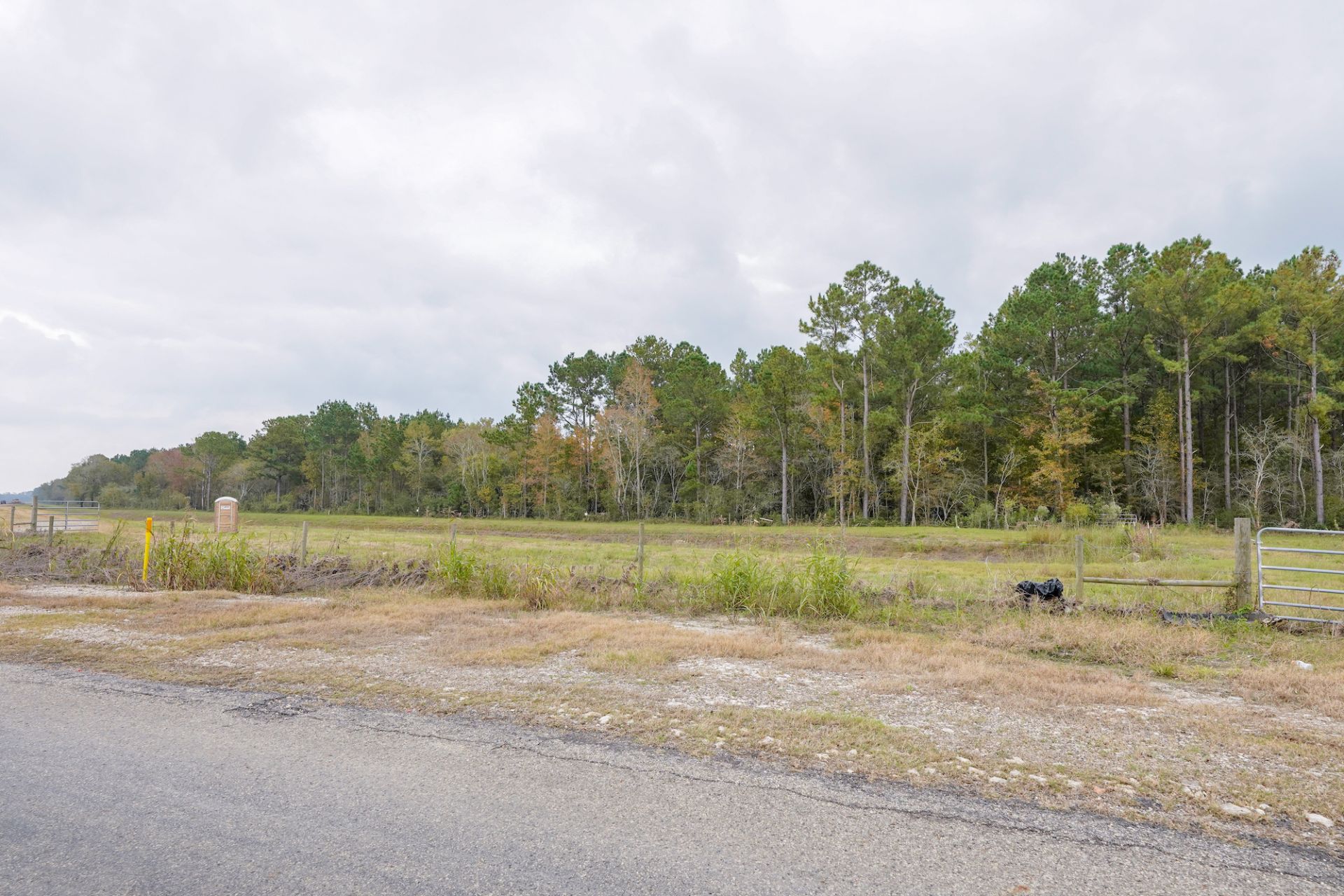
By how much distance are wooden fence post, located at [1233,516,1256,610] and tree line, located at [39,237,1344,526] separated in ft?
60.1

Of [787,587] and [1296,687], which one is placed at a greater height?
[787,587]

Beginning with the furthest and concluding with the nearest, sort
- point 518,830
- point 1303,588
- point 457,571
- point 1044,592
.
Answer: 1. point 457,571
2. point 1044,592
3. point 1303,588
4. point 518,830

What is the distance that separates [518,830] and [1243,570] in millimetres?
10723

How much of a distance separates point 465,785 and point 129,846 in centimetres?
155

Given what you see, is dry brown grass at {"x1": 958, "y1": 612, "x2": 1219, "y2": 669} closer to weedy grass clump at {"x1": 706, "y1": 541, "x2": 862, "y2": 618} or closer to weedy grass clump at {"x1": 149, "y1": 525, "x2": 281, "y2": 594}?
weedy grass clump at {"x1": 706, "y1": 541, "x2": 862, "y2": 618}

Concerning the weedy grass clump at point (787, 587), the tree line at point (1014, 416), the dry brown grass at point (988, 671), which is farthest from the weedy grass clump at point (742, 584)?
the tree line at point (1014, 416)

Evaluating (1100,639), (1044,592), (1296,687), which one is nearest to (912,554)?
(1044,592)

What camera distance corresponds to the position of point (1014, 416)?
41531 millimetres

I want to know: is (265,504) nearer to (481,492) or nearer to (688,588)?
(481,492)

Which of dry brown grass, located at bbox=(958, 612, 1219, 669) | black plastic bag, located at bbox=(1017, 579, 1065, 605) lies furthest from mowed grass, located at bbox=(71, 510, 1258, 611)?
dry brown grass, located at bbox=(958, 612, 1219, 669)

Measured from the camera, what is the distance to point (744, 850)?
317 cm

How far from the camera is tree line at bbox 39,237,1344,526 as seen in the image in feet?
113

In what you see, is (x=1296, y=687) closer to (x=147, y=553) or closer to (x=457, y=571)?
(x=457, y=571)

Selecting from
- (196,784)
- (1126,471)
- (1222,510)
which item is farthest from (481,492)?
(196,784)
